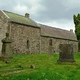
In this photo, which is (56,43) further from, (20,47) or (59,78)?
(59,78)

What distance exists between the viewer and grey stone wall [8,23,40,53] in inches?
1075

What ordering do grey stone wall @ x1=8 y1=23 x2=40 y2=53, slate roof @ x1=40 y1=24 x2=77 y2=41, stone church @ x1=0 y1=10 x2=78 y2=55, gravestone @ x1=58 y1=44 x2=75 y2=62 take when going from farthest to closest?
slate roof @ x1=40 y1=24 x2=77 y2=41
grey stone wall @ x1=8 y1=23 x2=40 y2=53
stone church @ x1=0 y1=10 x2=78 y2=55
gravestone @ x1=58 y1=44 x2=75 y2=62

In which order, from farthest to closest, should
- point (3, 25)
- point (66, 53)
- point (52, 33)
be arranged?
point (52, 33) < point (3, 25) < point (66, 53)

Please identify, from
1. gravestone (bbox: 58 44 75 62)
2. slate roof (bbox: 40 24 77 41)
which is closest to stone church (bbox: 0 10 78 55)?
slate roof (bbox: 40 24 77 41)

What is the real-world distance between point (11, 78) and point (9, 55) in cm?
893

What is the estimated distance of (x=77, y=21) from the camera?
40.8 meters

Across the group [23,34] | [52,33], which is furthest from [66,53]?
[52,33]

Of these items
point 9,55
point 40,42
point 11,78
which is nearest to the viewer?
point 11,78

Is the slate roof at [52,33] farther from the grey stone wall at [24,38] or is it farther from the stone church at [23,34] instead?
the grey stone wall at [24,38]

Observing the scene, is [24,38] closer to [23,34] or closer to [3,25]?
[23,34]


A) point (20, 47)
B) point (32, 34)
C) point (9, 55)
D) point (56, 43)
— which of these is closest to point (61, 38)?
point (56, 43)

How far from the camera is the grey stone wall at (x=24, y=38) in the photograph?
27312 mm

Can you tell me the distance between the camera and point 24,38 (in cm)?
2922

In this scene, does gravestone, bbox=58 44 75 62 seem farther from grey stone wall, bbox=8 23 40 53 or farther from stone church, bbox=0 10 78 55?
grey stone wall, bbox=8 23 40 53
